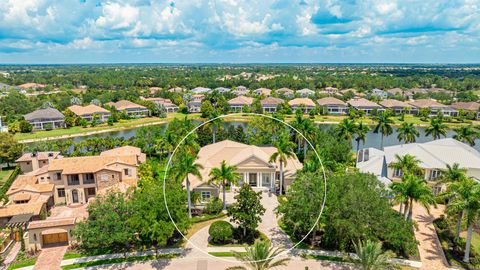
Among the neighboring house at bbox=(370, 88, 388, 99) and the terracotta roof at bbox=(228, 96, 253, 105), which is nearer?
the terracotta roof at bbox=(228, 96, 253, 105)

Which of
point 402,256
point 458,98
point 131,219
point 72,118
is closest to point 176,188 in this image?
point 131,219

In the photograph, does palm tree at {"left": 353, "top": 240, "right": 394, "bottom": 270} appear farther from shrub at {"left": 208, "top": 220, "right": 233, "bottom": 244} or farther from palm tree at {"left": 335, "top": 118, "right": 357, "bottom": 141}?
palm tree at {"left": 335, "top": 118, "right": 357, "bottom": 141}

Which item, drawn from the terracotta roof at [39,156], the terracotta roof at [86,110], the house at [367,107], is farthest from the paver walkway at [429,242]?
the terracotta roof at [86,110]

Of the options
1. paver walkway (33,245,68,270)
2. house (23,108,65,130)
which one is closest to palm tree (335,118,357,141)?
paver walkway (33,245,68,270)

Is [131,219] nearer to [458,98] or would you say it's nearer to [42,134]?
[42,134]

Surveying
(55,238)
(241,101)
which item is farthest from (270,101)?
(55,238)

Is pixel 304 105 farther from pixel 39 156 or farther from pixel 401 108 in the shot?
pixel 39 156
